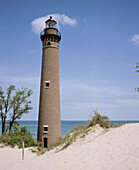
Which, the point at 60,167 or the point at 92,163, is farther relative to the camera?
the point at 60,167

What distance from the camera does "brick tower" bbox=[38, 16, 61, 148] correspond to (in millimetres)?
22781

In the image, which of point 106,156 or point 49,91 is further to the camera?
point 49,91

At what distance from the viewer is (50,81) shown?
24.0m

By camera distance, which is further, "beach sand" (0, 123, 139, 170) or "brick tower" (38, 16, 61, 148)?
"brick tower" (38, 16, 61, 148)

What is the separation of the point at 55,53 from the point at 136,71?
12769mm

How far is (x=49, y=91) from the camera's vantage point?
23.7 meters

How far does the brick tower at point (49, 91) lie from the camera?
22781 millimetres

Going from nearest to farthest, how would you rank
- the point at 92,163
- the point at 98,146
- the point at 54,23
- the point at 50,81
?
1. the point at 92,163
2. the point at 98,146
3. the point at 50,81
4. the point at 54,23

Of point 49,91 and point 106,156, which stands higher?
point 49,91

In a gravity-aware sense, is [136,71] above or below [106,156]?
above

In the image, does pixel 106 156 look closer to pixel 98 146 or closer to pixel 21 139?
pixel 98 146

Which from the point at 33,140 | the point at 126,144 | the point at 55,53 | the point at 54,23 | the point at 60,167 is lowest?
the point at 33,140

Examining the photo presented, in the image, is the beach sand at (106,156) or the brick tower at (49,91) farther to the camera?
the brick tower at (49,91)

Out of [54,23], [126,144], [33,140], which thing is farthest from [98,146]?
[54,23]
